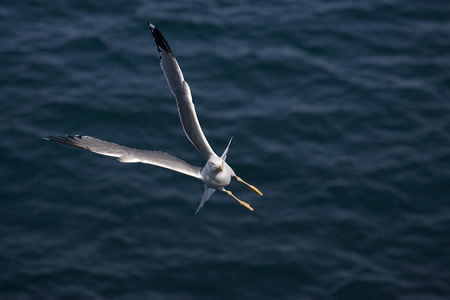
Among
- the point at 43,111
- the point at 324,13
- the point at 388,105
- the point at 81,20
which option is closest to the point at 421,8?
the point at 324,13

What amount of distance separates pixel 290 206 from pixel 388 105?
547 cm

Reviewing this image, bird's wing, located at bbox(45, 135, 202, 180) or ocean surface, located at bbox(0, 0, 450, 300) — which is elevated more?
ocean surface, located at bbox(0, 0, 450, 300)

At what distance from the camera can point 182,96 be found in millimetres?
15508

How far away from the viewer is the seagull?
14.7 metres

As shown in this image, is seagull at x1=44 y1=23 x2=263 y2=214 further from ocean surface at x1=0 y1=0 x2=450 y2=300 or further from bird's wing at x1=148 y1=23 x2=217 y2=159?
ocean surface at x1=0 y1=0 x2=450 y2=300

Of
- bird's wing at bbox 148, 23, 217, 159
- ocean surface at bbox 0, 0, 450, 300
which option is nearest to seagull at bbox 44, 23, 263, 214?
bird's wing at bbox 148, 23, 217, 159

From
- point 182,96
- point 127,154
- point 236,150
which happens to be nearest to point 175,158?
point 127,154

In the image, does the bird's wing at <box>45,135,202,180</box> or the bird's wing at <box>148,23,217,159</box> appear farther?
the bird's wing at <box>148,23,217,159</box>

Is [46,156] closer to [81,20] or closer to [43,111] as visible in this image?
[43,111]

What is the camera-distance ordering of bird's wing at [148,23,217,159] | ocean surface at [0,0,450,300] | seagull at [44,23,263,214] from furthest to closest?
ocean surface at [0,0,450,300] < bird's wing at [148,23,217,159] < seagull at [44,23,263,214]

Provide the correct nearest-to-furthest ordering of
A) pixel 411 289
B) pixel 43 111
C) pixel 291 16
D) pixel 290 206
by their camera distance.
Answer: pixel 411 289
pixel 290 206
pixel 43 111
pixel 291 16

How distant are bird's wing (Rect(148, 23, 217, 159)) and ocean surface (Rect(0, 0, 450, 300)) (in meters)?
5.13

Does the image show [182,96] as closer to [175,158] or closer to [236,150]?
[175,158]

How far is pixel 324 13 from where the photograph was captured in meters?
26.3
